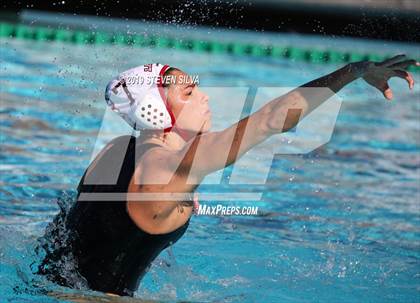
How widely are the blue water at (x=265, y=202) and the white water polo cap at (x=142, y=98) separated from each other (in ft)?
2.01

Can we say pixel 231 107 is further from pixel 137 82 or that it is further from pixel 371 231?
pixel 137 82

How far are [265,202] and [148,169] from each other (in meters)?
2.42

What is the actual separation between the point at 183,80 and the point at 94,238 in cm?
61

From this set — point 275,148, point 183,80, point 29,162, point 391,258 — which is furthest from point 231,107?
point 183,80

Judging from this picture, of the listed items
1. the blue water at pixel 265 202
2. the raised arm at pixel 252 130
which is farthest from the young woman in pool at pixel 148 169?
the blue water at pixel 265 202

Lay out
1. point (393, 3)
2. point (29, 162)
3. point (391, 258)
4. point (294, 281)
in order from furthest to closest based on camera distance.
→ point (393, 3)
point (29, 162)
point (391, 258)
point (294, 281)

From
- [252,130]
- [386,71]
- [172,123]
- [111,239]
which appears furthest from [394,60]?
[111,239]

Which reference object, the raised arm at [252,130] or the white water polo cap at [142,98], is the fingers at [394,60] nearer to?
the raised arm at [252,130]

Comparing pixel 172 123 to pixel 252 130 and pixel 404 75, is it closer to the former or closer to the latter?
pixel 252 130

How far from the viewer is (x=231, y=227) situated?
14.8ft

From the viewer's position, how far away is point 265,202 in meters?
5.04

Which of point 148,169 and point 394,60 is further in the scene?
point 394,60

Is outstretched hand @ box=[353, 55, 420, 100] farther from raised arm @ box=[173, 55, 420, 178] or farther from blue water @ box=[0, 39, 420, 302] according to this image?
blue water @ box=[0, 39, 420, 302]

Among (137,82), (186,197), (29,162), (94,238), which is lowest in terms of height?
(29,162)
